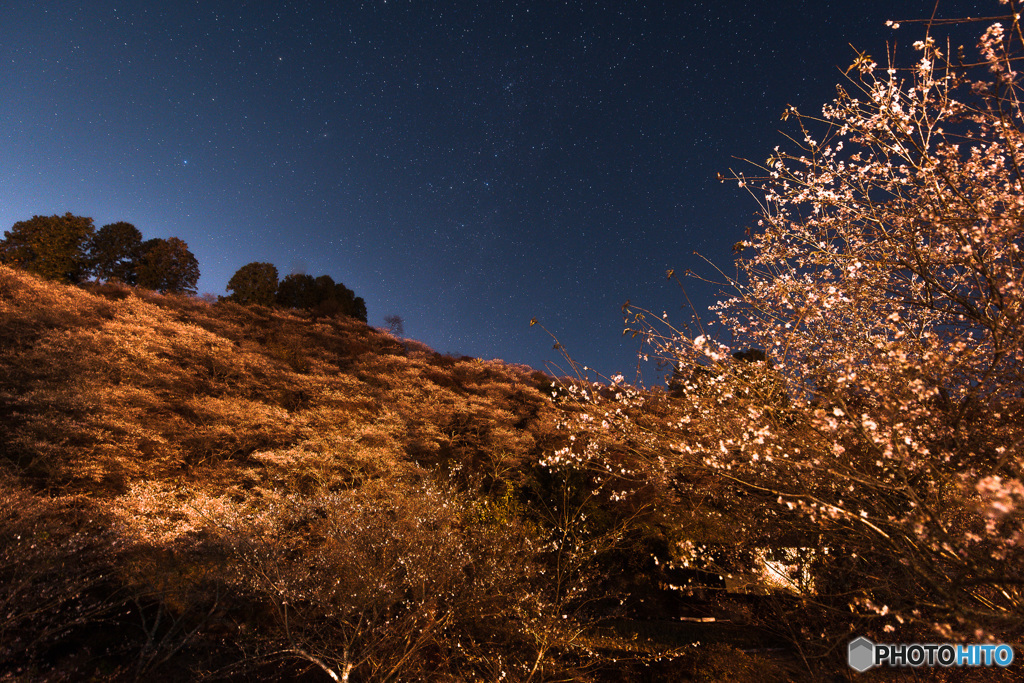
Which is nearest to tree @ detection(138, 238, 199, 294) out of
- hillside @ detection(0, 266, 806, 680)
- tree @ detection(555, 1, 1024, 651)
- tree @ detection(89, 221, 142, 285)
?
tree @ detection(89, 221, 142, 285)

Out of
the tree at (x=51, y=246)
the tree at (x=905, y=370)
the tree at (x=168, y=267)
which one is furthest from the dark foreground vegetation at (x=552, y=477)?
the tree at (x=168, y=267)

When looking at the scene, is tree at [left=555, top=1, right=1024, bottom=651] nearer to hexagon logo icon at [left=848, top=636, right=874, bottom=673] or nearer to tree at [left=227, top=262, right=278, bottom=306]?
hexagon logo icon at [left=848, top=636, right=874, bottom=673]

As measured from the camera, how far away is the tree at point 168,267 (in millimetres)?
19203

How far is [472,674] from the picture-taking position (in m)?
6.26

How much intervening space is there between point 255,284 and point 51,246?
23.1ft

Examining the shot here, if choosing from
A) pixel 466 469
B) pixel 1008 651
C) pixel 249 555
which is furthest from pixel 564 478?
pixel 1008 651

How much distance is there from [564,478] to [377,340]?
31.0 feet

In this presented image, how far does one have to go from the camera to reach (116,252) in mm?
18766

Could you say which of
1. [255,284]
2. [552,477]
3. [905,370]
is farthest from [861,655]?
[255,284]

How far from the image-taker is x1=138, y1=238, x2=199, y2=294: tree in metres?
19.2

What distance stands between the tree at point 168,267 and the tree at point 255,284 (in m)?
2.00

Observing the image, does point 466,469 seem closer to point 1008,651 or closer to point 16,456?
point 16,456

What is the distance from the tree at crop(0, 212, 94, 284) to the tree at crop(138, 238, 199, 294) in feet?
6.67

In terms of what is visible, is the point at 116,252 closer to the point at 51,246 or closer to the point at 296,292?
the point at 51,246
